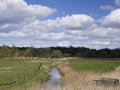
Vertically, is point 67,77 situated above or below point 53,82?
above

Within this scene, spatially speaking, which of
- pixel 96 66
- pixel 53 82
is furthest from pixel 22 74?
pixel 96 66

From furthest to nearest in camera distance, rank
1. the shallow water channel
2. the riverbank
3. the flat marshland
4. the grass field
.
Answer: the grass field < the shallow water channel < the flat marshland < the riverbank

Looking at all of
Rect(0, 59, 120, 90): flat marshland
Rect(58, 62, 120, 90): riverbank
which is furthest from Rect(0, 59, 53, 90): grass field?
Rect(58, 62, 120, 90): riverbank

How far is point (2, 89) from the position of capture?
30172 mm

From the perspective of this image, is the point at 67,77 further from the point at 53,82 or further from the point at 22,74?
the point at 22,74

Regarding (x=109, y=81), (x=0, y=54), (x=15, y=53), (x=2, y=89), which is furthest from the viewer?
(x=15, y=53)

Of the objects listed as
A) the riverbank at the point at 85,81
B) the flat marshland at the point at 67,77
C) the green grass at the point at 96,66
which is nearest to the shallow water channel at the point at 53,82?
the flat marshland at the point at 67,77

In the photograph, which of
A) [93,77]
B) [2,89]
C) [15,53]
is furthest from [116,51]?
[2,89]

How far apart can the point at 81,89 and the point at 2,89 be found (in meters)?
8.29

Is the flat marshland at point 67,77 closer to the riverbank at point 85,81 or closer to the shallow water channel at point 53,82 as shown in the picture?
the riverbank at point 85,81

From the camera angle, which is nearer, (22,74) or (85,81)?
(85,81)

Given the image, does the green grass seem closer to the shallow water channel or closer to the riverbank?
the shallow water channel

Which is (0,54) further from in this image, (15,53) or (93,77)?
(93,77)

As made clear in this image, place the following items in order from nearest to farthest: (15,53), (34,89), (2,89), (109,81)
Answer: (34,89) < (2,89) < (109,81) < (15,53)
